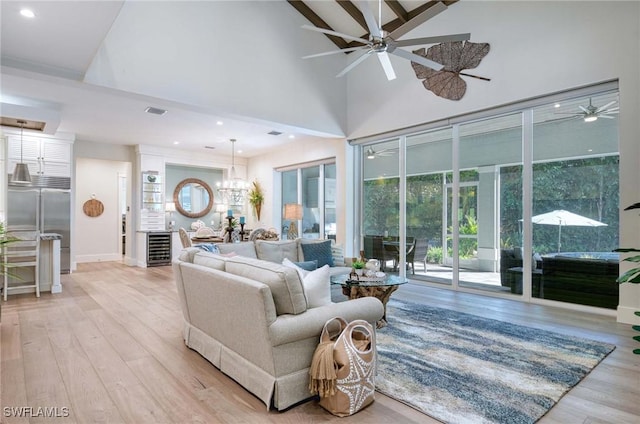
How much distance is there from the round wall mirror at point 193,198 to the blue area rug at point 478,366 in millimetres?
7542

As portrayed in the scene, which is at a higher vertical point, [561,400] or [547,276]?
[547,276]

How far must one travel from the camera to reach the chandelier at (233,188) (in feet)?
27.3

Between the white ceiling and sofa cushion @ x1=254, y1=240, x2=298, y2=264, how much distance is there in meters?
2.29

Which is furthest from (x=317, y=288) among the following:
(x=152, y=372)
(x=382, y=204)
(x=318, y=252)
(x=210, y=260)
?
(x=382, y=204)

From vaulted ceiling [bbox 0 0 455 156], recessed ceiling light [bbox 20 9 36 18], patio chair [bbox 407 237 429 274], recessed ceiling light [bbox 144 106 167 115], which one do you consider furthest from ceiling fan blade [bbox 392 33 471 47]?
recessed ceiling light [bbox 144 106 167 115]

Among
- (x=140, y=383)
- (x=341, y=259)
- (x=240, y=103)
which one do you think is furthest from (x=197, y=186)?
(x=140, y=383)

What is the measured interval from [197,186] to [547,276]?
8.74 metres

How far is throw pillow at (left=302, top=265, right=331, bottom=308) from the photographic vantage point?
2516mm

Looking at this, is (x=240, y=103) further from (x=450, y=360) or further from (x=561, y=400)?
(x=561, y=400)

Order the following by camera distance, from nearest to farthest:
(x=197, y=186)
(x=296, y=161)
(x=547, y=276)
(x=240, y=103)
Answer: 1. (x=547, y=276)
2. (x=240, y=103)
3. (x=296, y=161)
4. (x=197, y=186)

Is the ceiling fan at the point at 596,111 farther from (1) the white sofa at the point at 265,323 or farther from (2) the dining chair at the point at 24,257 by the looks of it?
(2) the dining chair at the point at 24,257

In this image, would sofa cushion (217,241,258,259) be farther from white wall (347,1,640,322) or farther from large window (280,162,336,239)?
white wall (347,1,640,322)

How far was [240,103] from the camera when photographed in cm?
572

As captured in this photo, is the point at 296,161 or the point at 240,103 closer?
the point at 240,103
